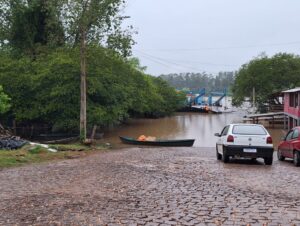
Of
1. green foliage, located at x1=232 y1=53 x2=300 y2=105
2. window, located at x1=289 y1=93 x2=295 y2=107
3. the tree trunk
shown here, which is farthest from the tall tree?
green foliage, located at x1=232 y1=53 x2=300 y2=105

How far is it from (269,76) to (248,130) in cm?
5601

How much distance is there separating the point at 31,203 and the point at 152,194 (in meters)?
2.30

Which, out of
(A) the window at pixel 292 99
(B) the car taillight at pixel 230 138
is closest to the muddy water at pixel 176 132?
(A) the window at pixel 292 99

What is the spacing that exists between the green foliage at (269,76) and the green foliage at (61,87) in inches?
1420

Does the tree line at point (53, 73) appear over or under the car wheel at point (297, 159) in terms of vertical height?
over

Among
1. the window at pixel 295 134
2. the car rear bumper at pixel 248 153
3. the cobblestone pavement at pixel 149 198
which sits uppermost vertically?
the window at pixel 295 134

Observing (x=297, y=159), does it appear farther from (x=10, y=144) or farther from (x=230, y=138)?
(x=10, y=144)

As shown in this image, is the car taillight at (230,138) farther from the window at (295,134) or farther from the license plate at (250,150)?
the window at (295,134)

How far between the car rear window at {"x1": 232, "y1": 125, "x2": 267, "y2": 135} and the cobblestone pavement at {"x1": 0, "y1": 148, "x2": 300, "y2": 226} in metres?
3.53

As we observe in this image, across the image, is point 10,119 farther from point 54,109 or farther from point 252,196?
point 252,196

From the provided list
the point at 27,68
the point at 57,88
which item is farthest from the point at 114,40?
the point at 27,68

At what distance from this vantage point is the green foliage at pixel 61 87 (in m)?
36.3

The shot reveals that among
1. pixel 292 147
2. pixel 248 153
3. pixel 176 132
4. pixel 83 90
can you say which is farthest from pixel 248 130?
pixel 176 132

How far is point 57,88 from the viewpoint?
3600 centimetres
